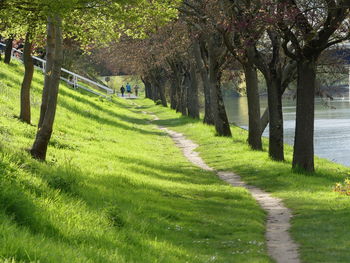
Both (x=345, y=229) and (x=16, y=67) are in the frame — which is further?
(x=16, y=67)

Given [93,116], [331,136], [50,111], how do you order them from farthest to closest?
[331,136]
[93,116]
[50,111]

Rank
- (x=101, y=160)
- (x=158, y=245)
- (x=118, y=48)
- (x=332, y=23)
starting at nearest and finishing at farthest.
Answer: (x=158, y=245) → (x=332, y=23) → (x=101, y=160) → (x=118, y=48)

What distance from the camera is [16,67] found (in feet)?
149

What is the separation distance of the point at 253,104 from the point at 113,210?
17.3 metres

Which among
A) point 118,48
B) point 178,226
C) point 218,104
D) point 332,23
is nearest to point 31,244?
point 178,226

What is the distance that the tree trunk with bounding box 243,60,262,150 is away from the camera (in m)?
27.5

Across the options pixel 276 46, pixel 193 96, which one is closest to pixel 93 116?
pixel 193 96

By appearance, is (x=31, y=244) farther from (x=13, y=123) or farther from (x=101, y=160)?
(x=13, y=123)

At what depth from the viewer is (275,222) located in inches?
572

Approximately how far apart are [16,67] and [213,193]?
30217 mm

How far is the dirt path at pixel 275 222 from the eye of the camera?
11188mm

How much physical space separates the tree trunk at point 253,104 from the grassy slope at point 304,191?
1.66ft

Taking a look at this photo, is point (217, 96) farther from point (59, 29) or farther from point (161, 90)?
point (161, 90)

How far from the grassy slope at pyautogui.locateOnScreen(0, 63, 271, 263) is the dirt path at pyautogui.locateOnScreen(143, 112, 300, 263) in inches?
10.5
